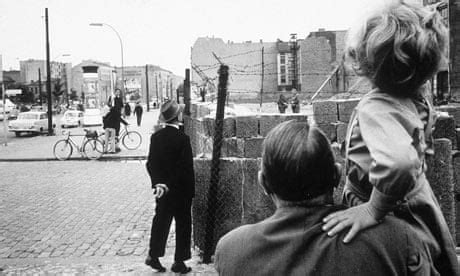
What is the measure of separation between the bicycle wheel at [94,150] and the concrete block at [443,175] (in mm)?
14374

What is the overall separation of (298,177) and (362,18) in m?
0.68

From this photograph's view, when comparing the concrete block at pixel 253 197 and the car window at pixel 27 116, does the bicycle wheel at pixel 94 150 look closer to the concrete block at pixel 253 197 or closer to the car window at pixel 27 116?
the concrete block at pixel 253 197

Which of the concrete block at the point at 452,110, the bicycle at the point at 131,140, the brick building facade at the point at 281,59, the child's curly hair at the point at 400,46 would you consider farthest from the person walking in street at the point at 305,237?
the brick building facade at the point at 281,59

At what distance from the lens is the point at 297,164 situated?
163cm

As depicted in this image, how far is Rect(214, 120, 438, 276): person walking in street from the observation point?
5.18 feet

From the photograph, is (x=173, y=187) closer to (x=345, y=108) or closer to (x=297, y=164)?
(x=345, y=108)

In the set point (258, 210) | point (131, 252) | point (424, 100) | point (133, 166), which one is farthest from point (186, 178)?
point (133, 166)

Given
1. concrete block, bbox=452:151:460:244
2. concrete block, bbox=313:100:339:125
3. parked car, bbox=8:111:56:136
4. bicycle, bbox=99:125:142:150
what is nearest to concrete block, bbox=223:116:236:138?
concrete block, bbox=313:100:339:125

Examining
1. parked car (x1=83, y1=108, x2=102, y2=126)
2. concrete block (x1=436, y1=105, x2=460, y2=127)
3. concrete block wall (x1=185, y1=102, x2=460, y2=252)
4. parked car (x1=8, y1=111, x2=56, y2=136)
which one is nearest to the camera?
concrete block (x1=436, y1=105, x2=460, y2=127)

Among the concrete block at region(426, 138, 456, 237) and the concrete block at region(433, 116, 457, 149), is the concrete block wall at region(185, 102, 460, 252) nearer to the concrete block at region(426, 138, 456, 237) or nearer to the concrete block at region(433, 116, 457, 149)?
the concrete block at region(426, 138, 456, 237)

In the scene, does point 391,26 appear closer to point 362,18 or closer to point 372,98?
point 362,18

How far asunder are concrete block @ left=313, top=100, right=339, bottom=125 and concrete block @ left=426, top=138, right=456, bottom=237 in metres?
0.99

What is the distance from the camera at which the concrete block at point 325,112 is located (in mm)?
5422

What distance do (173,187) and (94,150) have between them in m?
13.3
